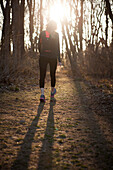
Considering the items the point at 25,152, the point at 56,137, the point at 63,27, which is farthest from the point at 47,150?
the point at 63,27

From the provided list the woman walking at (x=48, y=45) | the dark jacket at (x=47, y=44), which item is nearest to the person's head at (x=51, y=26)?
the woman walking at (x=48, y=45)

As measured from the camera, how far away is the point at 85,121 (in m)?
3.48

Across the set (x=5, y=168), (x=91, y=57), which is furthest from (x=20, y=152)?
(x=91, y=57)

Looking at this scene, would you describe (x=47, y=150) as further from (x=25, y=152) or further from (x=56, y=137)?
(x=56, y=137)

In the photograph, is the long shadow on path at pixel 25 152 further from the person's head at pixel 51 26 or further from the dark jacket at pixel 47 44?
the person's head at pixel 51 26

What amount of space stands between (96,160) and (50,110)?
2.26m

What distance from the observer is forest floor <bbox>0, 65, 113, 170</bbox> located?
2.04 m

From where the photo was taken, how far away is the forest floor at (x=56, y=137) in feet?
6.68

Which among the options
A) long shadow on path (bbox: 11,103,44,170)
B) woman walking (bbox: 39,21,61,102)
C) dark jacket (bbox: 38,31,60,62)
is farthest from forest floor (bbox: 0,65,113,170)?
dark jacket (bbox: 38,31,60,62)

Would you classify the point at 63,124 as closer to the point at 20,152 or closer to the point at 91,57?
the point at 20,152

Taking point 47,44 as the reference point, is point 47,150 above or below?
below

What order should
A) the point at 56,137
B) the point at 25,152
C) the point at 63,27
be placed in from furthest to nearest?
Answer: the point at 63,27 → the point at 56,137 → the point at 25,152

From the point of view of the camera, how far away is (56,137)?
8.94ft

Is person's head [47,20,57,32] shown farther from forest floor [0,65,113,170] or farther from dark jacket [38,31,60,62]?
forest floor [0,65,113,170]
